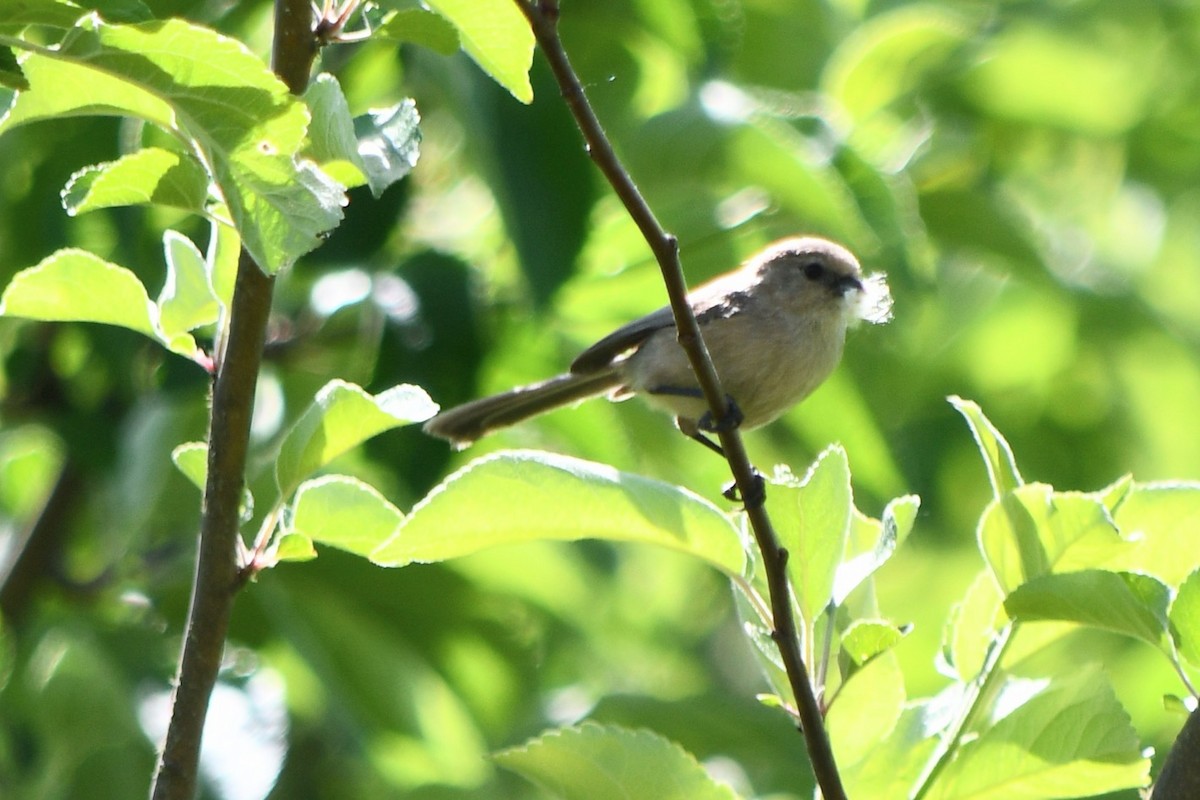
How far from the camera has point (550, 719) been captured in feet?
12.7

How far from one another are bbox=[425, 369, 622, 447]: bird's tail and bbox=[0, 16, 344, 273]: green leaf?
6.20 feet

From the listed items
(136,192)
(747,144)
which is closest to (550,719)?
(747,144)

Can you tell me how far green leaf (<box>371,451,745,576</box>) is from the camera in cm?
205

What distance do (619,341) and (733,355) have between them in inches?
14.7

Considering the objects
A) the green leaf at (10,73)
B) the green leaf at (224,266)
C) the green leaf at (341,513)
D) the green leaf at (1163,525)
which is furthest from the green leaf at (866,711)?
the green leaf at (10,73)

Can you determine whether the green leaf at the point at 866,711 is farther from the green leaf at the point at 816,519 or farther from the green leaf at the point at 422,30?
the green leaf at the point at 422,30

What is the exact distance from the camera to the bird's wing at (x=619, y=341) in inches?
148

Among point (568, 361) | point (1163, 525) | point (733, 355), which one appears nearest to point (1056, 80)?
point (733, 355)

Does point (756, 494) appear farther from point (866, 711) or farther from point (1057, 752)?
point (1057, 752)

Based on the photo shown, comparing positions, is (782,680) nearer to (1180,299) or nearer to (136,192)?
(136,192)

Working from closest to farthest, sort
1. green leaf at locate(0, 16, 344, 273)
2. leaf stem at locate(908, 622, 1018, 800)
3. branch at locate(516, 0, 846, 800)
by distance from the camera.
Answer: green leaf at locate(0, 16, 344, 273), branch at locate(516, 0, 846, 800), leaf stem at locate(908, 622, 1018, 800)

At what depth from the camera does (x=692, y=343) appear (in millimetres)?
2191

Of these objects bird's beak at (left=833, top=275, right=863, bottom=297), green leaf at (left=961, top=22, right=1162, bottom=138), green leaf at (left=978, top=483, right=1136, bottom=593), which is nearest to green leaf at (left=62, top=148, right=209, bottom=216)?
green leaf at (left=978, top=483, right=1136, bottom=593)

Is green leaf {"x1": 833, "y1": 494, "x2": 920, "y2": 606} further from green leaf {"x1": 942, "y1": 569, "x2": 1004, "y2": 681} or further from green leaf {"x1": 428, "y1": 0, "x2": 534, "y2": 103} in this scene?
green leaf {"x1": 428, "y1": 0, "x2": 534, "y2": 103}
